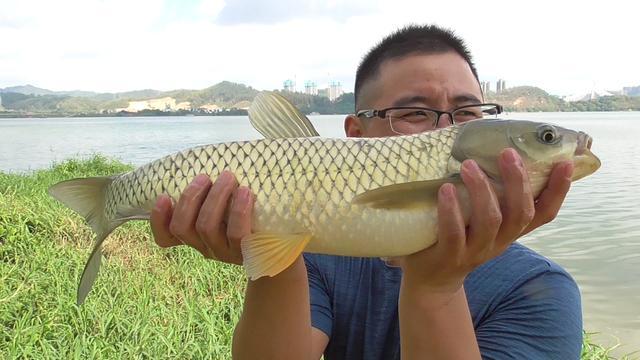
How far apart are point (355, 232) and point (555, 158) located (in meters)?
0.45

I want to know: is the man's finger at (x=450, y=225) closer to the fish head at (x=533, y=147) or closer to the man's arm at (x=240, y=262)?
the fish head at (x=533, y=147)

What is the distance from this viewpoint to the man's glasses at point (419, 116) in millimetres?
1808

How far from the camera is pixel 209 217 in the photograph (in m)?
1.39

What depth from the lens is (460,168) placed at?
1.26 metres

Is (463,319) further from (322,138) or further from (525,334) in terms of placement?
(322,138)

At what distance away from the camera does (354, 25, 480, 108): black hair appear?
1.93m

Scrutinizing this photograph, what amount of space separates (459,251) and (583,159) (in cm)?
33

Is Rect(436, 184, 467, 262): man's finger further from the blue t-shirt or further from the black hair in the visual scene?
the black hair

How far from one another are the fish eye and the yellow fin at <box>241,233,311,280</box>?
1.78 ft

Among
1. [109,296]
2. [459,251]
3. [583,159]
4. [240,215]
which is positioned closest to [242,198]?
[240,215]

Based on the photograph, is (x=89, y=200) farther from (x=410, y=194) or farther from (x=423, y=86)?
(x=423, y=86)

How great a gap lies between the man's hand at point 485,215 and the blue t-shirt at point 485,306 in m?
0.25

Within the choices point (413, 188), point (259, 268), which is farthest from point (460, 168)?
point (259, 268)

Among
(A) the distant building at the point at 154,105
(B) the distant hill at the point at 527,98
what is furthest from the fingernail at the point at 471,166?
(A) the distant building at the point at 154,105
